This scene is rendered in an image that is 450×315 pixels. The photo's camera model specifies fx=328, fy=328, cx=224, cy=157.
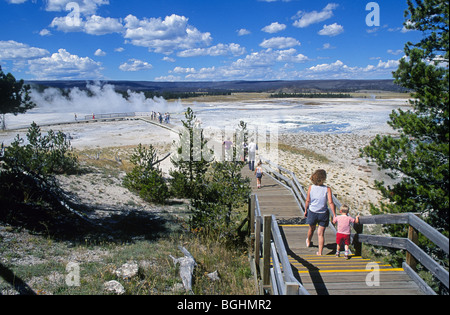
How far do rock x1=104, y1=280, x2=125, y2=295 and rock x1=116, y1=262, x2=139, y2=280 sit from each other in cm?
37

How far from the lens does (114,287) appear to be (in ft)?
17.3

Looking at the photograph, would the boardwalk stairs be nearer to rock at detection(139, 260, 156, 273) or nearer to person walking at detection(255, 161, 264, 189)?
rock at detection(139, 260, 156, 273)

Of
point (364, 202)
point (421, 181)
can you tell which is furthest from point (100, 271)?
point (364, 202)

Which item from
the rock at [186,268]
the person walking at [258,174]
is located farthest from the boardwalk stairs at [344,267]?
the person walking at [258,174]

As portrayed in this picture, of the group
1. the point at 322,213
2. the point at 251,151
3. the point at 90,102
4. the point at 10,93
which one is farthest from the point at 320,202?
the point at 90,102

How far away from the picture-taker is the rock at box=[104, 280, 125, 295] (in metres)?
5.16

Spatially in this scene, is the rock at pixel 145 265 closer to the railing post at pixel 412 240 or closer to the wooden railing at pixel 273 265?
the wooden railing at pixel 273 265

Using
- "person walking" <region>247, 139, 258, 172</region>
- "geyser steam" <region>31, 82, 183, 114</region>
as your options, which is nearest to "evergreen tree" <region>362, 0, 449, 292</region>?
"person walking" <region>247, 139, 258, 172</region>

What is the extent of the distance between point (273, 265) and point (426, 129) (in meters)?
3.81

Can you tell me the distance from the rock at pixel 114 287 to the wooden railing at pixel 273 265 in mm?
2226

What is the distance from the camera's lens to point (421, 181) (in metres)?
6.05

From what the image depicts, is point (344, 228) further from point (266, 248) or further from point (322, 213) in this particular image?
point (266, 248)

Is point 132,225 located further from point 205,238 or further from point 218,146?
point 218,146

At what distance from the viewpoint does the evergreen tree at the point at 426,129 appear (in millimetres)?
5707
